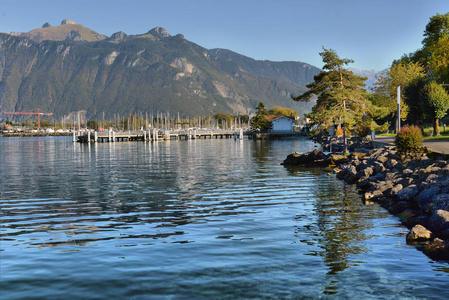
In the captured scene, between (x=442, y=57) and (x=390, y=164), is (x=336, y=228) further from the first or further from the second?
(x=442, y=57)

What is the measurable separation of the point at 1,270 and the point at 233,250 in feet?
22.8

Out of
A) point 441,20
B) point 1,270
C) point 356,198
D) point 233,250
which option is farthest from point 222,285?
point 441,20

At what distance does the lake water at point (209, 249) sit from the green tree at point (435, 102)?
49.1 metres

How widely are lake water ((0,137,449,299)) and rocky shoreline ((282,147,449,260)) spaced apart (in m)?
0.74

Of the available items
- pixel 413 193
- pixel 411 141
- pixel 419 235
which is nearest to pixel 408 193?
pixel 413 193

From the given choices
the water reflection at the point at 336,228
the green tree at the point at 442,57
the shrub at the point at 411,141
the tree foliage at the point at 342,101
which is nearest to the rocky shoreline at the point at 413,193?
the shrub at the point at 411,141

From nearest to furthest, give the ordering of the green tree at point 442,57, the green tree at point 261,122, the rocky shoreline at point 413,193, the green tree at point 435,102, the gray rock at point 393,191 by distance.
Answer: the rocky shoreline at point 413,193
the gray rock at point 393,191
the green tree at point 435,102
the green tree at point 442,57
the green tree at point 261,122

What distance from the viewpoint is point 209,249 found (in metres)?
14.3

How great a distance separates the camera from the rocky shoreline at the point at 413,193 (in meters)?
15.2

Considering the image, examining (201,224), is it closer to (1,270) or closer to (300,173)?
(1,270)

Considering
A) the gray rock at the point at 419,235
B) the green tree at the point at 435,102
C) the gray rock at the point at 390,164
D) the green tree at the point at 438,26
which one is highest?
the green tree at the point at 438,26

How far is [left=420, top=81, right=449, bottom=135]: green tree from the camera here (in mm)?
67875

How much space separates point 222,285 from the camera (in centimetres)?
1104

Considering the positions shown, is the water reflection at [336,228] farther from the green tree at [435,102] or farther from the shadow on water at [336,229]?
the green tree at [435,102]
